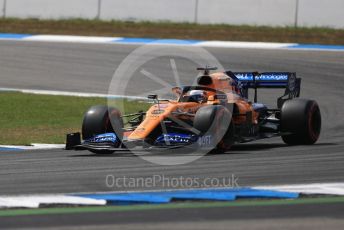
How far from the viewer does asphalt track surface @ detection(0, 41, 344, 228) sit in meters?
12.3

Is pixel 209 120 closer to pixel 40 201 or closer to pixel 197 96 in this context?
pixel 197 96

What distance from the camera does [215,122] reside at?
580 inches

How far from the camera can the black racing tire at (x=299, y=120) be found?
16438 millimetres

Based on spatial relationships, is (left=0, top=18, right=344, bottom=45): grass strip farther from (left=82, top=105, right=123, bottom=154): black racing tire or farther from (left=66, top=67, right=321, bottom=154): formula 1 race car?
(left=82, top=105, right=123, bottom=154): black racing tire

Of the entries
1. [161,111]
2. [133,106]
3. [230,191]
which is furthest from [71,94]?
[230,191]

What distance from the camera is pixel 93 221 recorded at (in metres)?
9.39

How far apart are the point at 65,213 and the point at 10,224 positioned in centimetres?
74

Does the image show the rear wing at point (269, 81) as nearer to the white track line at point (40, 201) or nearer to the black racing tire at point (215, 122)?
the black racing tire at point (215, 122)

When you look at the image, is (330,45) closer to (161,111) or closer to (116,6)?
(116,6)

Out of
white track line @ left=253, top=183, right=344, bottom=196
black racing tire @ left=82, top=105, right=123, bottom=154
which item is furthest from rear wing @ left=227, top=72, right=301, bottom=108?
white track line @ left=253, top=183, right=344, bottom=196

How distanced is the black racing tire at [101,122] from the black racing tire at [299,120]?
2.72 metres

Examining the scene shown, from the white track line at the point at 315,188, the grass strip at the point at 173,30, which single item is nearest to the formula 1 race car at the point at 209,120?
the white track line at the point at 315,188

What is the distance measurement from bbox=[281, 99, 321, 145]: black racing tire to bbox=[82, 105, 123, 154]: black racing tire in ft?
8.92

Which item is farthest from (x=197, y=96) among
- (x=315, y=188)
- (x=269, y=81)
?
(x=315, y=188)
